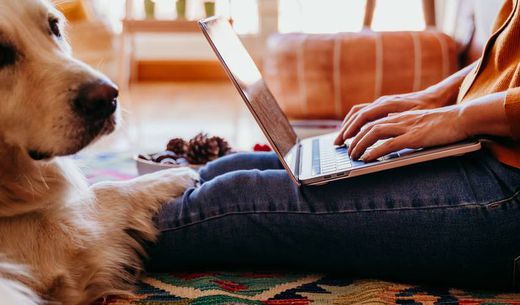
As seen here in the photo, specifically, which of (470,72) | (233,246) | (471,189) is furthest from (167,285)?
(470,72)

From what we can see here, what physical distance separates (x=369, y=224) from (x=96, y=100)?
517 millimetres

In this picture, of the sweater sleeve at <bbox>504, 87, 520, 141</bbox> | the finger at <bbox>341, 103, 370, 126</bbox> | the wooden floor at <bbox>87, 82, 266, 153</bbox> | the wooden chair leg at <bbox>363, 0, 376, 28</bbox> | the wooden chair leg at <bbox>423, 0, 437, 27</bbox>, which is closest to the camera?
the sweater sleeve at <bbox>504, 87, 520, 141</bbox>

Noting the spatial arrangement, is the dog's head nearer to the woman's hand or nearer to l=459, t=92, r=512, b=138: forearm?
the woman's hand

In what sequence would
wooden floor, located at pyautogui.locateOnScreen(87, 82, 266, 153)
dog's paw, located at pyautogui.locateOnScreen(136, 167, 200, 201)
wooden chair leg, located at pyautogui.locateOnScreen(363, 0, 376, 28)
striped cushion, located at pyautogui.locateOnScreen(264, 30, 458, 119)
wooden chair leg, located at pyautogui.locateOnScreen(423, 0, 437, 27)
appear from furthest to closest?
wooden chair leg, located at pyautogui.locateOnScreen(363, 0, 376, 28), wooden chair leg, located at pyautogui.locateOnScreen(423, 0, 437, 27), wooden floor, located at pyautogui.locateOnScreen(87, 82, 266, 153), striped cushion, located at pyautogui.locateOnScreen(264, 30, 458, 119), dog's paw, located at pyautogui.locateOnScreen(136, 167, 200, 201)

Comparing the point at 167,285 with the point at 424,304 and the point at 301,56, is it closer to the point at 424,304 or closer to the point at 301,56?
the point at 424,304

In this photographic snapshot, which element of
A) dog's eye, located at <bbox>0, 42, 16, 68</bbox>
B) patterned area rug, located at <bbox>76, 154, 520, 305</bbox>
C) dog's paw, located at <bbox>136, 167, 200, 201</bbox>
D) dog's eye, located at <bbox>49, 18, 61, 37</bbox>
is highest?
dog's eye, located at <bbox>49, 18, 61, 37</bbox>

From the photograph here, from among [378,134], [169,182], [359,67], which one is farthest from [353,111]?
[359,67]

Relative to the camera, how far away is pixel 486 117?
0.98 meters

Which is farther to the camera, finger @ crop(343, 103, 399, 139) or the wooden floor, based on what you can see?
the wooden floor

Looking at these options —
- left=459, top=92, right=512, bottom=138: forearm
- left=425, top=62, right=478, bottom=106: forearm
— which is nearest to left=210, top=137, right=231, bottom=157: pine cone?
left=425, top=62, right=478, bottom=106: forearm

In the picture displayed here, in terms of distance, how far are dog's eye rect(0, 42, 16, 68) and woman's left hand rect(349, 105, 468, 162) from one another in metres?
0.62

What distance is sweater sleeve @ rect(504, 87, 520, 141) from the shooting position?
949 millimetres

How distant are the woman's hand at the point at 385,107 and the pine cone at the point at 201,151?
419 millimetres

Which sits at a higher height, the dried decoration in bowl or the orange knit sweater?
the orange knit sweater
